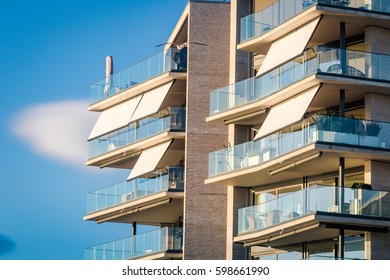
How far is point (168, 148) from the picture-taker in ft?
236

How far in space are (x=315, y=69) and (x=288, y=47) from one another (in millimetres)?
2964

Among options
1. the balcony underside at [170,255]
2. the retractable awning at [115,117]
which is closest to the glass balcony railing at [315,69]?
the balcony underside at [170,255]

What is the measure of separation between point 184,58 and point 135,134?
496 cm

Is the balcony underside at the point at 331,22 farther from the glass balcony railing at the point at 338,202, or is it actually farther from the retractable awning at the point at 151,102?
the retractable awning at the point at 151,102

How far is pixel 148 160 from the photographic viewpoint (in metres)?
73.1

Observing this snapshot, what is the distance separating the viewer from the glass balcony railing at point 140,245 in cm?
7050

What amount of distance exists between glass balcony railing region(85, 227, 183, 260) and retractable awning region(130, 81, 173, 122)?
5276 millimetres

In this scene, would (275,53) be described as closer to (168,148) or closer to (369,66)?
(369,66)

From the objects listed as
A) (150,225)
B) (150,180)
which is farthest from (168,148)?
(150,225)

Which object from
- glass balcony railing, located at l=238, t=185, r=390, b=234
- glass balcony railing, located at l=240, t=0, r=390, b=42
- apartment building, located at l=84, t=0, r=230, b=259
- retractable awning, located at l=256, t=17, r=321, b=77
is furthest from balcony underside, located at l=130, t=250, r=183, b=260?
glass balcony railing, located at l=238, t=185, r=390, b=234

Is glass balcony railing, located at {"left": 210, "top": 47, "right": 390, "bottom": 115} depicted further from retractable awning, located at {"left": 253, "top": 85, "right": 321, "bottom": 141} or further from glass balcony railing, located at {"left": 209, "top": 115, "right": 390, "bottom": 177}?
glass balcony railing, located at {"left": 209, "top": 115, "right": 390, "bottom": 177}

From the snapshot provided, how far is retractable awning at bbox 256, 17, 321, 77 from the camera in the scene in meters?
60.7

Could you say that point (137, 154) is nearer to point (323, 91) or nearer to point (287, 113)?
point (287, 113)

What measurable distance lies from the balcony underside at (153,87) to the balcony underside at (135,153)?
2.06 m
